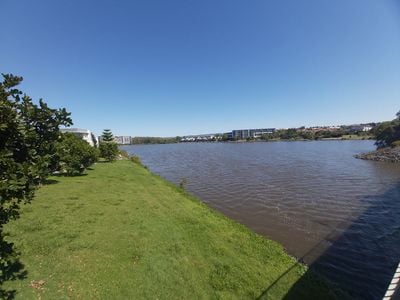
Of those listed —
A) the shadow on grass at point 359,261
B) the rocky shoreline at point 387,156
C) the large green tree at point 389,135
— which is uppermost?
the large green tree at point 389,135

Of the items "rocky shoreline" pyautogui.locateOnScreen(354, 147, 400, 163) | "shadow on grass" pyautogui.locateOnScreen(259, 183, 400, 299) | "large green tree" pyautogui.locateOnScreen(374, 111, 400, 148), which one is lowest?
"shadow on grass" pyautogui.locateOnScreen(259, 183, 400, 299)

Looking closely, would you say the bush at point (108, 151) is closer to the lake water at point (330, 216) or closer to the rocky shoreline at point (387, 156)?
the lake water at point (330, 216)

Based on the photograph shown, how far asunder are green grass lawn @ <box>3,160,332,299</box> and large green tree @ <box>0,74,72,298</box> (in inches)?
141

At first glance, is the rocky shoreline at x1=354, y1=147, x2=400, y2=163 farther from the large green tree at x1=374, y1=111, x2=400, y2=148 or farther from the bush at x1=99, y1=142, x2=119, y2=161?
the bush at x1=99, y1=142, x2=119, y2=161

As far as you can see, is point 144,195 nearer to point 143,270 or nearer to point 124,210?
point 124,210

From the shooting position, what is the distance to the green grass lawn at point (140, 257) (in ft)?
21.9

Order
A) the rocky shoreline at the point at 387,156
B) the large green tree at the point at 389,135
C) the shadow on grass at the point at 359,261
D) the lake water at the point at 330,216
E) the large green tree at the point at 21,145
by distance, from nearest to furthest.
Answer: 1. the large green tree at the point at 21,145
2. the shadow on grass at the point at 359,261
3. the lake water at the point at 330,216
4. the rocky shoreline at the point at 387,156
5. the large green tree at the point at 389,135

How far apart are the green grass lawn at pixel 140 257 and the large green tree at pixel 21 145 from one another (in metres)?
3.59

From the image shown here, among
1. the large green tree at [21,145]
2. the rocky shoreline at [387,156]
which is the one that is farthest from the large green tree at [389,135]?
the large green tree at [21,145]

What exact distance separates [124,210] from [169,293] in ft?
23.5

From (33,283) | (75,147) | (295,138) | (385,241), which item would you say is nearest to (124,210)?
(33,283)

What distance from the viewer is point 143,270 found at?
7.56 m

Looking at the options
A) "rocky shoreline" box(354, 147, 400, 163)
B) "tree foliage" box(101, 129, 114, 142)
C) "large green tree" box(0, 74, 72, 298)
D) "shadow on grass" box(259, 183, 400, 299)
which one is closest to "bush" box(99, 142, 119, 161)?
"tree foliage" box(101, 129, 114, 142)

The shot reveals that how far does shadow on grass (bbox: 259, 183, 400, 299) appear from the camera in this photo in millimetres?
8812
